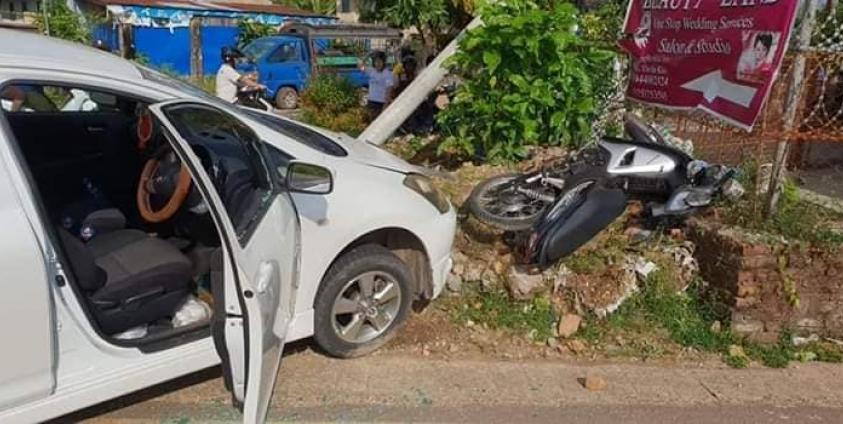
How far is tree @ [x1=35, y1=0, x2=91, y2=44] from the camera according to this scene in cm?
2056

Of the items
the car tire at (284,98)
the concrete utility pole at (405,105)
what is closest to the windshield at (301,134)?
the concrete utility pole at (405,105)

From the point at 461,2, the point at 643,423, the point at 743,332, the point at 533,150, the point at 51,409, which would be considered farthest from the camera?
the point at 461,2

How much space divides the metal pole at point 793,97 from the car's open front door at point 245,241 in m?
3.23

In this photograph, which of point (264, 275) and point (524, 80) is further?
point (524, 80)

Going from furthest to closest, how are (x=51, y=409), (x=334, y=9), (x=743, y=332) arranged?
(x=334, y=9)
(x=743, y=332)
(x=51, y=409)

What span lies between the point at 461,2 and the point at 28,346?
29.9 feet

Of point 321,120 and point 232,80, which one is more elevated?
point 232,80

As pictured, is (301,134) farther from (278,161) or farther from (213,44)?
(213,44)

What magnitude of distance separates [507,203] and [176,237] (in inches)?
92.0

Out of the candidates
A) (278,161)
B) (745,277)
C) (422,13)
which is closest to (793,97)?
(745,277)

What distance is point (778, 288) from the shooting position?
399cm

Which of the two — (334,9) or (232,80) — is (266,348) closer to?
(232,80)

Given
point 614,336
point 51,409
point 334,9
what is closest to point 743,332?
point 614,336

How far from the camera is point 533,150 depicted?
5.67 m
